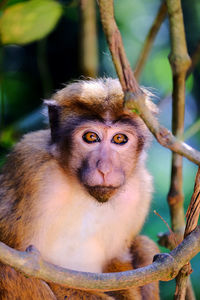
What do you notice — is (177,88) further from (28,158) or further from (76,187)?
(28,158)

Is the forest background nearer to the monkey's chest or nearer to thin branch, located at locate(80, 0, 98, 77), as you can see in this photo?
thin branch, located at locate(80, 0, 98, 77)

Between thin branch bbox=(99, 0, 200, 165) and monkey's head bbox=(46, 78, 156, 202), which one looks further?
monkey's head bbox=(46, 78, 156, 202)

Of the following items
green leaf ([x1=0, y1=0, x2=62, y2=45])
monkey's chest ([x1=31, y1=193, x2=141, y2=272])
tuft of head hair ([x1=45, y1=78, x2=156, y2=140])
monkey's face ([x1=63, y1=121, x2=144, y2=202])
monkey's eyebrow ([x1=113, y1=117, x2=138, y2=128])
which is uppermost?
green leaf ([x1=0, y1=0, x2=62, y2=45])

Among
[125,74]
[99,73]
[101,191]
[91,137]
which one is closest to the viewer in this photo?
[125,74]

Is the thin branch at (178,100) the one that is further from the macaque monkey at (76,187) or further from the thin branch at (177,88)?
the macaque monkey at (76,187)

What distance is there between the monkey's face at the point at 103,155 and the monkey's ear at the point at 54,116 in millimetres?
150

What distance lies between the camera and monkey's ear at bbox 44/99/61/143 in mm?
2975

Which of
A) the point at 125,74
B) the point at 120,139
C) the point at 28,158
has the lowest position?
the point at 28,158

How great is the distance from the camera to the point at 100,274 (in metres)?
1.93

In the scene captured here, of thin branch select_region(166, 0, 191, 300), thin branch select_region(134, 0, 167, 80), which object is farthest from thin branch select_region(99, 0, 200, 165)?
thin branch select_region(134, 0, 167, 80)

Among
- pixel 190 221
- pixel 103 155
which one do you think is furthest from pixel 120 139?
pixel 190 221

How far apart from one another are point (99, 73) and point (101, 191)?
239cm

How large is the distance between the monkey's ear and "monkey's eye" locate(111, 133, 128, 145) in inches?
13.7

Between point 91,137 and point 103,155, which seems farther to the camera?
point 91,137
